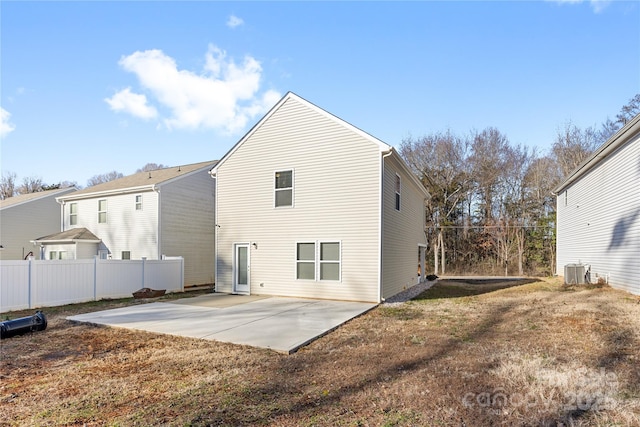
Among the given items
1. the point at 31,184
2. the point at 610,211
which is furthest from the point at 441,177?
the point at 31,184

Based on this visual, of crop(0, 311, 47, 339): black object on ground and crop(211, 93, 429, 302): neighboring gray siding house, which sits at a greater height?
crop(211, 93, 429, 302): neighboring gray siding house

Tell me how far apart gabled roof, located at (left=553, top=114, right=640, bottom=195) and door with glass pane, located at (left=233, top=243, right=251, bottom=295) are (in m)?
12.0

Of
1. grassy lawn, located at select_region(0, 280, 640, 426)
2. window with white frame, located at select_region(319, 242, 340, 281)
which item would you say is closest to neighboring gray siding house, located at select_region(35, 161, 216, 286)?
window with white frame, located at select_region(319, 242, 340, 281)

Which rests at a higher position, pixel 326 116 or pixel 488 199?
pixel 326 116

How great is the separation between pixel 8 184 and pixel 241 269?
40.4 meters

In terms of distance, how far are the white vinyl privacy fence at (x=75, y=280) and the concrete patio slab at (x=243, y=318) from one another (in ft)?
7.41

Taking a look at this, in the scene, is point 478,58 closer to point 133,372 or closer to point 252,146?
point 252,146

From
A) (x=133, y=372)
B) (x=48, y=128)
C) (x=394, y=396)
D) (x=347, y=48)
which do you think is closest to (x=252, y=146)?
(x=347, y=48)

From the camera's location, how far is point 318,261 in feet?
36.1

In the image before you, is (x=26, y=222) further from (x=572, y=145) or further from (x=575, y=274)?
(x=572, y=145)

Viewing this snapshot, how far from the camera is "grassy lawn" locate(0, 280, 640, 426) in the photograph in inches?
127

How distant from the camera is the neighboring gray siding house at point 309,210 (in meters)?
10.5

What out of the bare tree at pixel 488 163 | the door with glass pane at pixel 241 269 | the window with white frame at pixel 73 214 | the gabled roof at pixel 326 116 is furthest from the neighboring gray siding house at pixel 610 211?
the window with white frame at pixel 73 214

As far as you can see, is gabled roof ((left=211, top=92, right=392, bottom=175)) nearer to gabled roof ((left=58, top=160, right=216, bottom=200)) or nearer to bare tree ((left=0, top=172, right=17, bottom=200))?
gabled roof ((left=58, top=160, right=216, bottom=200))
